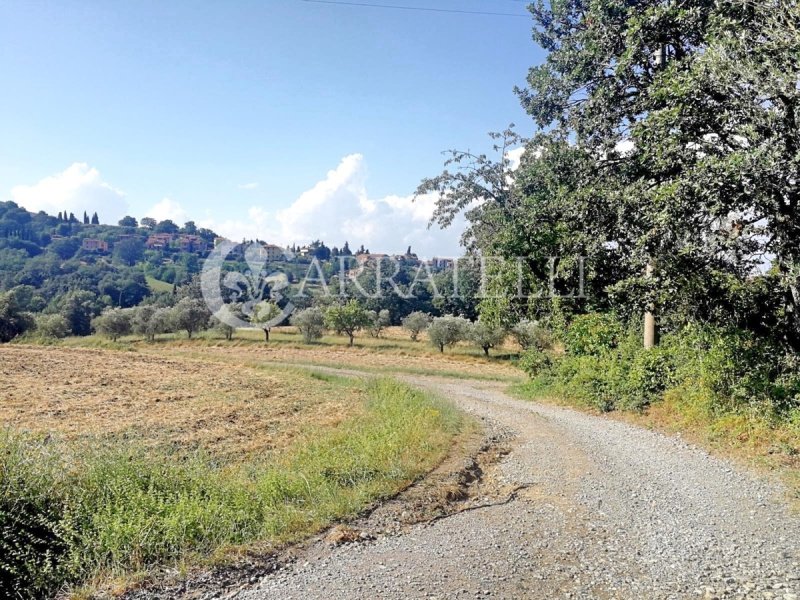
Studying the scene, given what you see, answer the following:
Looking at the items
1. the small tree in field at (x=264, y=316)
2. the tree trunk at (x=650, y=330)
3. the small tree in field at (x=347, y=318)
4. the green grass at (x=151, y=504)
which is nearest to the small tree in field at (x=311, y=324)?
the small tree in field at (x=347, y=318)

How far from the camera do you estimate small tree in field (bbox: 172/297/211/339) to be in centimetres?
5165

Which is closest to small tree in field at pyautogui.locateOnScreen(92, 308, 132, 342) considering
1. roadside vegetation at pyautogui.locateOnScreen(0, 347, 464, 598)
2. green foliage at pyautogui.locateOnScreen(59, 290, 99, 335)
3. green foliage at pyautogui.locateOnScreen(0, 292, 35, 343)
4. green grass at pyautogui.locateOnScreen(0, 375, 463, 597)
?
green foliage at pyautogui.locateOnScreen(0, 292, 35, 343)

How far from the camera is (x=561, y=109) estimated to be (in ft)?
47.0

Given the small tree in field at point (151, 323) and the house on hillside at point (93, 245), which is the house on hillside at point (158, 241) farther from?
the small tree in field at point (151, 323)

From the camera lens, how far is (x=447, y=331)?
40250 millimetres

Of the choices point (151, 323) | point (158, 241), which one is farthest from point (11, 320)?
point (158, 241)

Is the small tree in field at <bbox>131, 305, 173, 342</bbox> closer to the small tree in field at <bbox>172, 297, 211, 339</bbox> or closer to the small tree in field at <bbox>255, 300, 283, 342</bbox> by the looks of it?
the small tree in field at <bbox>172, 297, 211, 339</bbox>

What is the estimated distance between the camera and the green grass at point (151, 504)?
4.82 meters

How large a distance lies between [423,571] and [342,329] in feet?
142

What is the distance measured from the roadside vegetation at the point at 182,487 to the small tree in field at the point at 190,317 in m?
40.6

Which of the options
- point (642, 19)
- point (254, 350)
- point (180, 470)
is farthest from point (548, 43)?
point (254, 350)

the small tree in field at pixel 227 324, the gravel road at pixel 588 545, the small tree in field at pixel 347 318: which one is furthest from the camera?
the small tree in field at pixel 227 324

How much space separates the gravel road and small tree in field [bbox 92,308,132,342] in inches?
2192

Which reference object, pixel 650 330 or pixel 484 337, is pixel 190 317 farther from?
pixel 650 330
